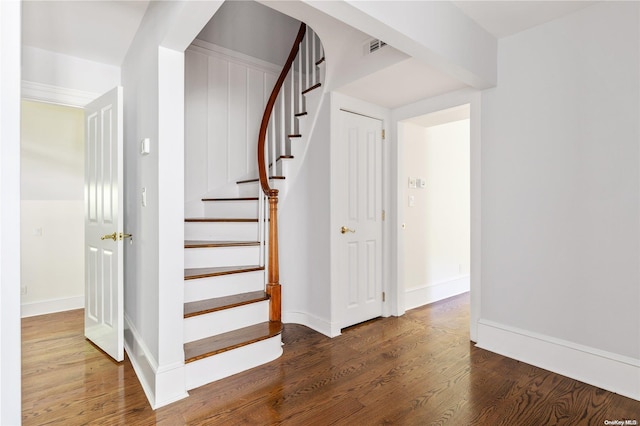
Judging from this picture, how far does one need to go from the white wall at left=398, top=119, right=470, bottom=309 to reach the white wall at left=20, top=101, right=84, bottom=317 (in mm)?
3780

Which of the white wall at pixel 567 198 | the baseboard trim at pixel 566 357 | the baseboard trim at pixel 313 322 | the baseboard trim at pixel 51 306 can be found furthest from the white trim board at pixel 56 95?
the baseboard trim at pixel 566 357

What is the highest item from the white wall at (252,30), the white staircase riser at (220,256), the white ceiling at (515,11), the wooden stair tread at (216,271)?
the white wall at (252,30)

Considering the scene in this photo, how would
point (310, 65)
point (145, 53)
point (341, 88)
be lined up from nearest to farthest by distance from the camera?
point (145, 53) < point (341, 88) < point (310, 65)

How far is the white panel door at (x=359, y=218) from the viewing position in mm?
3166

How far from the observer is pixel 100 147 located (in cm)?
273

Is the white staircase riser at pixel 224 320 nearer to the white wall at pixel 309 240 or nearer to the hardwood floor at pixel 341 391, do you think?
the hardwood floor at pixel 341 391

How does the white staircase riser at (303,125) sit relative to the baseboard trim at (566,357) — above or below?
above

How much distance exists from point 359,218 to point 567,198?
1671 mm

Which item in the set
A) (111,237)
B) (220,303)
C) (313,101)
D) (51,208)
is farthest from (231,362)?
(51,208)

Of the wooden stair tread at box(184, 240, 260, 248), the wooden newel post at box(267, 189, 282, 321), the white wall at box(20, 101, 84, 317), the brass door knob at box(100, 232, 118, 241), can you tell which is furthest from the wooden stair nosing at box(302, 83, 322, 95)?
the white wall at box(20, 101, 84, 317)

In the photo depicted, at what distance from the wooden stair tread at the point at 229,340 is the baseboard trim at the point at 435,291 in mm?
1789
